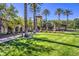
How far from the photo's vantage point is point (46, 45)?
11.8 ft

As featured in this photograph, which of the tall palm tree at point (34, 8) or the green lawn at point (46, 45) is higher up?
the tall palm tree at point (34, 8)

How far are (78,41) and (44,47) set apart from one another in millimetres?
493

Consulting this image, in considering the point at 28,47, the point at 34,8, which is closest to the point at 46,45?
the point at 28,47

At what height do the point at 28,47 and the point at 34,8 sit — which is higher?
the point at 34,8

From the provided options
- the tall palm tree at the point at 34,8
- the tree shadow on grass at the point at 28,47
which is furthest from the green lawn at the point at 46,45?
the tall palm tree at the point at 34,8

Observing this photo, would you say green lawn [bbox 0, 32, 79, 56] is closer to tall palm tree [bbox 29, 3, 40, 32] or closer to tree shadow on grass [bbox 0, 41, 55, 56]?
tree shadow on grass [bbox 0, 41, 55, 56]

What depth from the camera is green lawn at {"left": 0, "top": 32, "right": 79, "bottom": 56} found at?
3504 millimetres

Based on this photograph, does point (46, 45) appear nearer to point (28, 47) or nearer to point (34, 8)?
point (28, 47)

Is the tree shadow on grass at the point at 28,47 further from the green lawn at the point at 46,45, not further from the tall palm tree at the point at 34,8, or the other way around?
the tall palm tree at the point at 34,8

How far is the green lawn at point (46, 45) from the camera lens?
11.5ft

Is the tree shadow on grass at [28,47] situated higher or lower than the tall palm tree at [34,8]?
lower

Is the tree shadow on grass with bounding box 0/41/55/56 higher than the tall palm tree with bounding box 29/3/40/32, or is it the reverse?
the tall palm tree with bounding box 29/3/40/32

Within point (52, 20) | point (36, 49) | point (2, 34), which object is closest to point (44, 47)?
point (36, 49)

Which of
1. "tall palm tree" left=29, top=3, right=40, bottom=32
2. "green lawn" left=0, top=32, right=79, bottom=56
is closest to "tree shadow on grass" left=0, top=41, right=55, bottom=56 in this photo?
"green lawn" left=0, top=32, right=79, bottom=56
